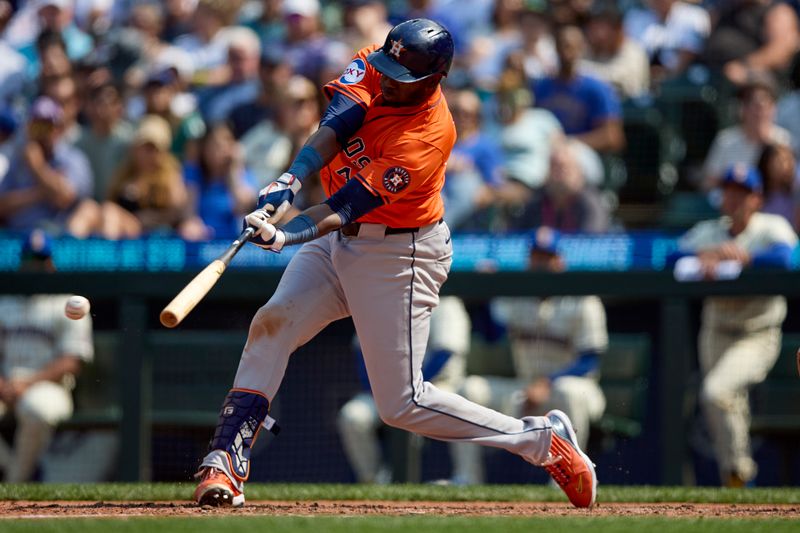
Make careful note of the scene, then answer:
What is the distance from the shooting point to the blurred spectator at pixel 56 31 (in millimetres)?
10227

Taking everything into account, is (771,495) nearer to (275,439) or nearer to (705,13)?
(275,439)

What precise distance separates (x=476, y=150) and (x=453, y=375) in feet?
6.15

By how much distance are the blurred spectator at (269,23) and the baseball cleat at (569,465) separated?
5.77 m

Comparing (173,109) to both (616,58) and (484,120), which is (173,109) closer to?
(484,120)

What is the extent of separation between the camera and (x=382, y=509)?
4.80m

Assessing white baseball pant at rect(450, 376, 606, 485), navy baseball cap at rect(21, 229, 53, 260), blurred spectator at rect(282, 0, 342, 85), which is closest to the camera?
white baseball pant at rect(450, 376, 606, 485)

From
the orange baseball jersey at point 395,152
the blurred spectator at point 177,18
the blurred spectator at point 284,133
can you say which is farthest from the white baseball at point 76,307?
the blurred spectator at point 177,18

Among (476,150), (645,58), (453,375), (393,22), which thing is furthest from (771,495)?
(393,22)

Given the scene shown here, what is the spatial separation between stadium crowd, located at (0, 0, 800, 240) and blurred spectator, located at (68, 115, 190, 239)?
0.04 feet

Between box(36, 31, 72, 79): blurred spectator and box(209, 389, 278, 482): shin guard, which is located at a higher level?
box(36, 31, 72, 79): blurred spectator

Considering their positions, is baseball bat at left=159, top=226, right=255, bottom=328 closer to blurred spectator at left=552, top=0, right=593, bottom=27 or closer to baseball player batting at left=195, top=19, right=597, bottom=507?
baseball player batting at left=195, top=19, right=597, bottom=507

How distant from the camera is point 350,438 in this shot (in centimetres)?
687

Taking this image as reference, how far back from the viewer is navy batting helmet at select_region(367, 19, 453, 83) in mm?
4324

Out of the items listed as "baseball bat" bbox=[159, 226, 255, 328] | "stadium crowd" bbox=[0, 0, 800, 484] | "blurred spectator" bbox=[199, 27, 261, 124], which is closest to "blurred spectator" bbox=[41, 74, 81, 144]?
"stadium crowd" bbox=[0, 0, 800, 484]
